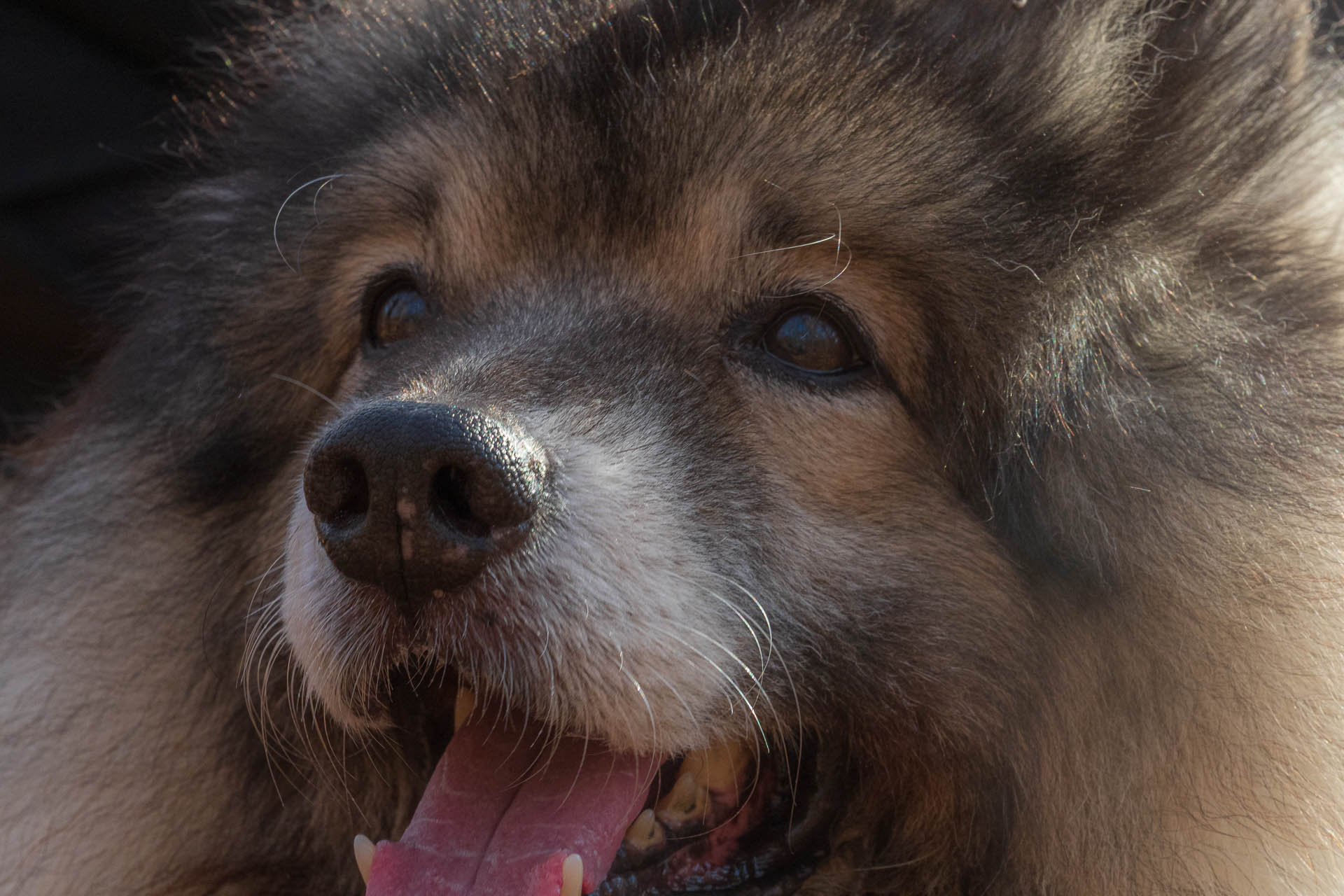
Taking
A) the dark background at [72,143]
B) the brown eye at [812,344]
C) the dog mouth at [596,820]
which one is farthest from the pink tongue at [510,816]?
the dark background at [72,143]

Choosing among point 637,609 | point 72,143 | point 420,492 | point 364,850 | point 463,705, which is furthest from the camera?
point 72,143

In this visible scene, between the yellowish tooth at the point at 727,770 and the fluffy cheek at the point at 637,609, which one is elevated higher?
the fluffy cheek at the point at 637,609

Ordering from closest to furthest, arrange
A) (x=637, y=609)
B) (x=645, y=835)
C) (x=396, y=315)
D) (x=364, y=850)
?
(x=637, y=609), (x=364, y=850), (x=645, y=835), (x=396, y=315)

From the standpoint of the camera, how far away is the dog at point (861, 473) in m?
2.16

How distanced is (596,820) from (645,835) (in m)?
0.14

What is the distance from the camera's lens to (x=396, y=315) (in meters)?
2.76

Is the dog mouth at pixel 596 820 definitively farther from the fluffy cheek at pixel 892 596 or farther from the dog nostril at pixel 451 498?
the dog nostril at pixel 451 498

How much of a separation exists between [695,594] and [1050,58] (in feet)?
3.66

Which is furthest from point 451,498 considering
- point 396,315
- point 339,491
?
point 396,315

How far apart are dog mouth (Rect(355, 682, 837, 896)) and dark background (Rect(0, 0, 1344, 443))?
1749mm

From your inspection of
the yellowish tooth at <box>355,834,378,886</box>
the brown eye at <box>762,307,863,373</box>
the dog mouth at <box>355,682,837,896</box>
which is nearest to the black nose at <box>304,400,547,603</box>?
the dog mouth at <box>355,682,837,896</box>

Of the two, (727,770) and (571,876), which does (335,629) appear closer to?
(571,876)

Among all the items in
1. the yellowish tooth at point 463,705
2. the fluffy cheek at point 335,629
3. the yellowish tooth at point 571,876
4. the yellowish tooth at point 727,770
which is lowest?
the yellowish tooth at point 571,876

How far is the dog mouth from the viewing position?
7.16 feet
